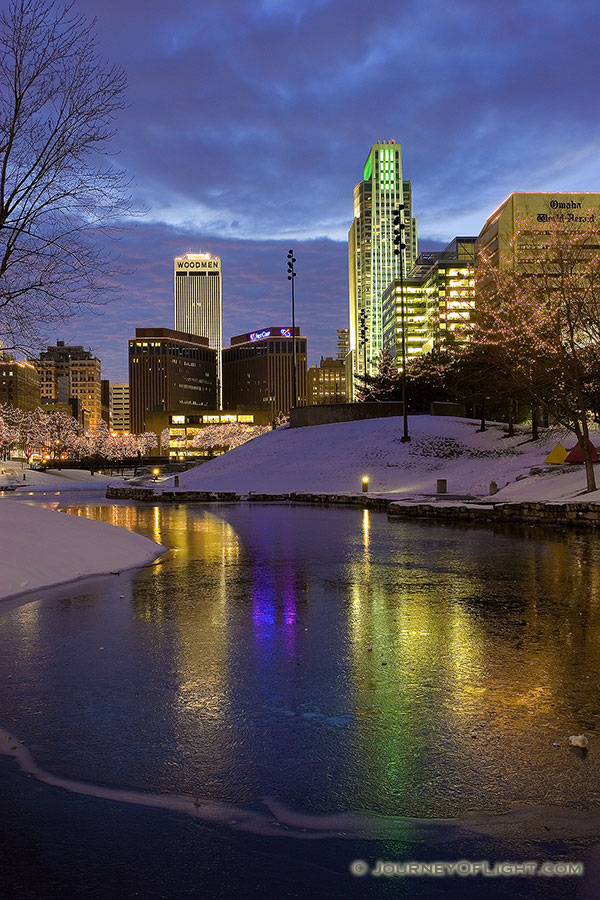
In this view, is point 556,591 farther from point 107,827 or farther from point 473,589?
point 107,827

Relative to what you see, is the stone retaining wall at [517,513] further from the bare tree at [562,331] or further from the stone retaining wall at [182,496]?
the stone retaining wall at [182,496]

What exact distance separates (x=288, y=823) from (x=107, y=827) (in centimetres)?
95

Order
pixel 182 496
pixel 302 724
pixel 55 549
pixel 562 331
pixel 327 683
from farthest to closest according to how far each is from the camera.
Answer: pixel 182 496 < pixel 562 331 < pixel 55 549 < pixel 327 683 < pixel 302 724

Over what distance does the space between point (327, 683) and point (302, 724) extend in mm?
1075

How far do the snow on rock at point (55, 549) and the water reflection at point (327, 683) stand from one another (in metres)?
1.17

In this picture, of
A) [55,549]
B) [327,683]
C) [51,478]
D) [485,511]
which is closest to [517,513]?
[485,511]

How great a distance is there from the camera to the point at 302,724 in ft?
17.6

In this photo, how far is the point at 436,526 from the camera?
73.3 ft

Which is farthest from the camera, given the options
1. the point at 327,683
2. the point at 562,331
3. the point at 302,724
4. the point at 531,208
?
the point at 531,208

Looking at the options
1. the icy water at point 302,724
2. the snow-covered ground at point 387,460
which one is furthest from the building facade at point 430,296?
the icy water at point 302,724

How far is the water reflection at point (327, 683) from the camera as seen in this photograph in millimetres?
4445

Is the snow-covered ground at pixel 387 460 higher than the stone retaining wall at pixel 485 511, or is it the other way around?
the snow-covered ground at pixel 387 460

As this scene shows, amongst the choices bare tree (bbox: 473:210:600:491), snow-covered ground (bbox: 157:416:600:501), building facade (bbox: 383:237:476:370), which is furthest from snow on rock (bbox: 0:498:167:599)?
building facade (bbox: 383:237:476:370)

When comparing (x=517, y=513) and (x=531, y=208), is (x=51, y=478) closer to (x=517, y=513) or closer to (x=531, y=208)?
(x=517, y=513)
